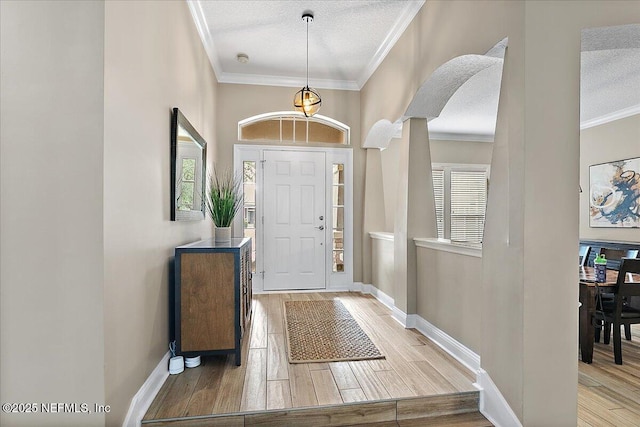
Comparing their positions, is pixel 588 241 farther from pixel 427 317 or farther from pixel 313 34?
pixel 313 34

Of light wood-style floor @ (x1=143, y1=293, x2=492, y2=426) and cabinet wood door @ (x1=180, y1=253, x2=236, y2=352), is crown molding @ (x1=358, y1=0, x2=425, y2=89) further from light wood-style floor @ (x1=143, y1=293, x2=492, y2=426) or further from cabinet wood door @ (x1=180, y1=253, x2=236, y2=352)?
light wood-style floor @ (x1=143, y1=293, x2=492, y2=426)

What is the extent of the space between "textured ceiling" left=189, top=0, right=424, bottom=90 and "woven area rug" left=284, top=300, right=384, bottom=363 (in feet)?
9.47

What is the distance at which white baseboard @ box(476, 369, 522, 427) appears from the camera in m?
1.86

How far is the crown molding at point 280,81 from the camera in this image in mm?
4617

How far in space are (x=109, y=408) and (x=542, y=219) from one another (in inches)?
88.4

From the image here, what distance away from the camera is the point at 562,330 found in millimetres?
1801

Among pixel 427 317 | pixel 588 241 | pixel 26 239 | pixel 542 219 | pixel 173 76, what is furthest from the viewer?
pixel 588 241

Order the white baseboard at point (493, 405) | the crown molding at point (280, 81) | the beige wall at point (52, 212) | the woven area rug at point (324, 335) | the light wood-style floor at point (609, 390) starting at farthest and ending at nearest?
the crown molding at point (280, 81)
the woven area rug at point (324, 335)
the light wood-style floor at point (609, 390)
the white baseboard at point (493, 405)
the beige wall at point (52, 212)

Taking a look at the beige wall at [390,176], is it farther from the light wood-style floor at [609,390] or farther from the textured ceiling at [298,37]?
the light wood-style floor at [609,390]

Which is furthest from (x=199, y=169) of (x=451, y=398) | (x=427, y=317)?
(x=451, y=398)

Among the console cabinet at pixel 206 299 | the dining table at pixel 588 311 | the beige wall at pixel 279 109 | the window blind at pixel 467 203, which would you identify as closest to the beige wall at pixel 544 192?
the dining table at pixel 588 311

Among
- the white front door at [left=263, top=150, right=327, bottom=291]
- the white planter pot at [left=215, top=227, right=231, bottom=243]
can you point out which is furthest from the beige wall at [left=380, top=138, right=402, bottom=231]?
the white planter pot at [left=215, top=227, right=231, bottom=243]

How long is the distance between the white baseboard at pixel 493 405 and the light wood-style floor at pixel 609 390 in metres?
0.48

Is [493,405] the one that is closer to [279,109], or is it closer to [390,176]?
[390,176]
